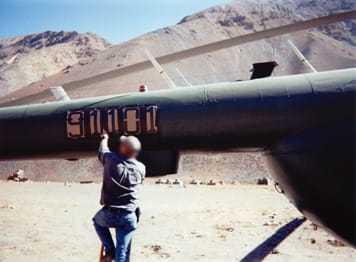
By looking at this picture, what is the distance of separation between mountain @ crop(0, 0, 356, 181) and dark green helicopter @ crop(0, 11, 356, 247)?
3690 cm

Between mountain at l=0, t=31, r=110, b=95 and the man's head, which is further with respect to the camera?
mountain at l=0, t=31, r=110, b=95

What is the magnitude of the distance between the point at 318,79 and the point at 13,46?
420 ft

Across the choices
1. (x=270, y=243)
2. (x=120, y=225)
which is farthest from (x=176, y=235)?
(x=120, y=225)

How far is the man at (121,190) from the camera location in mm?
4188

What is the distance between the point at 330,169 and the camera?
3.78 m

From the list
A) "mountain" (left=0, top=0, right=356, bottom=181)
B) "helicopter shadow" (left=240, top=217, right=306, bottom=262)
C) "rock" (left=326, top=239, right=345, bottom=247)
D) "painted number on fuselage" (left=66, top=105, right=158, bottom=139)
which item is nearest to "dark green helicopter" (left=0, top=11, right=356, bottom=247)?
"painted number on fuselage" (left=66, top=105, right=158, bottom=139)

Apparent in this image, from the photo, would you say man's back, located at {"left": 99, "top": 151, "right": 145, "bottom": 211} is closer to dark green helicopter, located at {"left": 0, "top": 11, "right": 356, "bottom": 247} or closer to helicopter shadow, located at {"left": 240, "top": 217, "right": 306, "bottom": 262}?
dark green helicopter, located at {"left": 0, "top": 11, "right": 356, "bottom": 247}

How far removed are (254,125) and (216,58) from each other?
263 feet

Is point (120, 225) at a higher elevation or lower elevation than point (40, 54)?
lower

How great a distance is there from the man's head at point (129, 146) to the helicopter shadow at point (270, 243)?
13.4 ft

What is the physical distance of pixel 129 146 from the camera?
415 centimetres

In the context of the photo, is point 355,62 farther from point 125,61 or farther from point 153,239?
point 153,239

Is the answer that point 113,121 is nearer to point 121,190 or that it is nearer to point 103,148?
point 103,148

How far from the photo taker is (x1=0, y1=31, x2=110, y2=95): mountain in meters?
93.2
